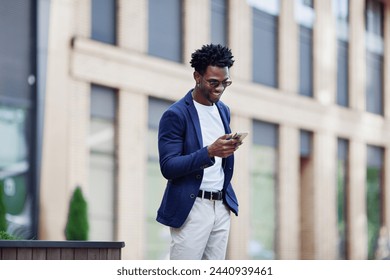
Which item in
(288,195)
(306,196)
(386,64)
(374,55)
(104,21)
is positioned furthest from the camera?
(386,64)

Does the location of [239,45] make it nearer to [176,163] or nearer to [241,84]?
[241,84]

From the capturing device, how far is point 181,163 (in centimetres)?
416

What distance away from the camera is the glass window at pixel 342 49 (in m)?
24.6

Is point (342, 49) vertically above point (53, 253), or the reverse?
point (342, 49)

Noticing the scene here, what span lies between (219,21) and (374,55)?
7.94 metres

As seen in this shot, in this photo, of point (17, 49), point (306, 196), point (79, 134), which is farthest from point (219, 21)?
point (17, 49)

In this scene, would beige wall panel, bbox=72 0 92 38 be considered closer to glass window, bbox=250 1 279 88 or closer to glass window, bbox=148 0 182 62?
glass window, bbox=148 0 182 62

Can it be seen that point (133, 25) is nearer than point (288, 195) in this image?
Yes

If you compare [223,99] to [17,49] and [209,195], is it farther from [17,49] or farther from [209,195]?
[209,195]

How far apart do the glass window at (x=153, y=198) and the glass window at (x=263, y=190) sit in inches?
129

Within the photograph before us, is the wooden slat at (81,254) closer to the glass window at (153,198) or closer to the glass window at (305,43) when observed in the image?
the glass window at (153,198)

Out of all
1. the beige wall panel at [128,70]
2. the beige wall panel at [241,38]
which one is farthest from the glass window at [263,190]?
the beige wall panel at [128,70]

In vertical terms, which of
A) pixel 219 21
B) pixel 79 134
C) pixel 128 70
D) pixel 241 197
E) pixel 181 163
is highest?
pixel 219 21

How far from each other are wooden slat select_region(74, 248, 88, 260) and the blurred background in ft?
32.0
